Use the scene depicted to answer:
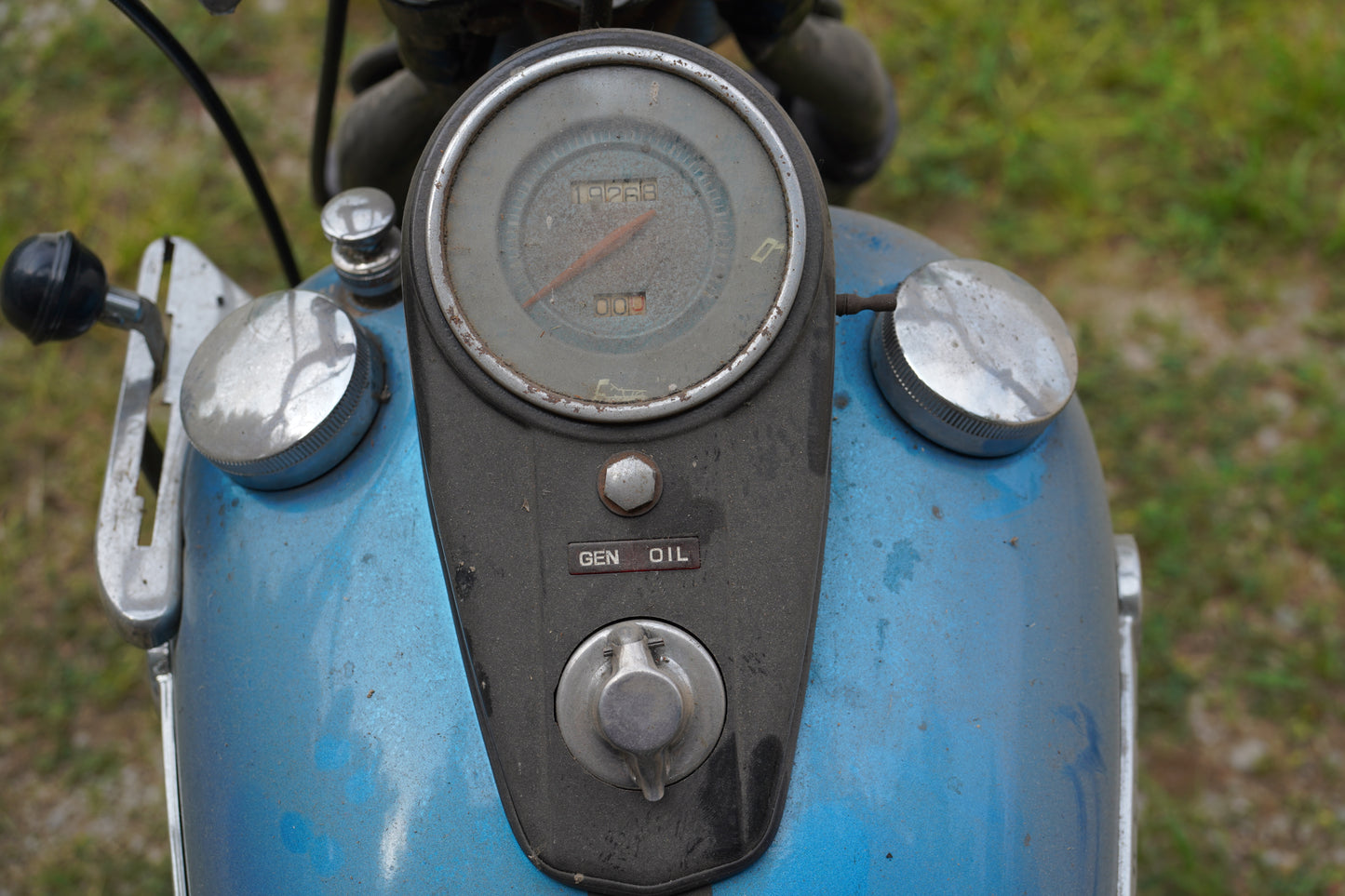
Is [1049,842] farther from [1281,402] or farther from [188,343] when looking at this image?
[1281,402]

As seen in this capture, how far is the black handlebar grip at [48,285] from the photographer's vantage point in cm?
102

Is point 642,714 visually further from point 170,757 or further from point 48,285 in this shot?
point 48,285

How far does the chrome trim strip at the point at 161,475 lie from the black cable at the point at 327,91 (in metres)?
0.31

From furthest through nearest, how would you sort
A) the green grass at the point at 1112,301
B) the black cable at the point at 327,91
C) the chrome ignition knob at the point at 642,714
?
the green grass at the point at 1112,301, the black cable at the point at 327,91, the chrome ignition knob at the point at 642,714

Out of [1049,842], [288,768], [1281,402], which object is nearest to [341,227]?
[288,768]

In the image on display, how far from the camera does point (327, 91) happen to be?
4.69 ft

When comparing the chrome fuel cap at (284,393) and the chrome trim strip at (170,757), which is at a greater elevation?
the chrome fuel cap at (284,393)

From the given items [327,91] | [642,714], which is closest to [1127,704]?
[642,714]

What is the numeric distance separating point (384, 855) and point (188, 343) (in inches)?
24.9

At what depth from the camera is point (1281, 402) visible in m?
2.20

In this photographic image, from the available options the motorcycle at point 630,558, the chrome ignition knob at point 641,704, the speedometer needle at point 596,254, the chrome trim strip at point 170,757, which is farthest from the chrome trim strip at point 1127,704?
the chrome trim strip at point 170,757

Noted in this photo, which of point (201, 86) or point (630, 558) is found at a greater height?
point (201, 86)

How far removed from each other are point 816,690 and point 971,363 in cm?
33

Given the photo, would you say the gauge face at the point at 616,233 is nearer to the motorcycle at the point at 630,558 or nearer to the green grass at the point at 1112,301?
the motorcycle at the point at 630,558
